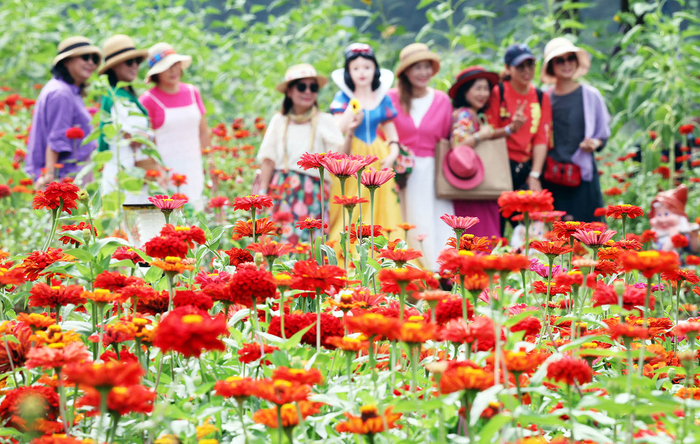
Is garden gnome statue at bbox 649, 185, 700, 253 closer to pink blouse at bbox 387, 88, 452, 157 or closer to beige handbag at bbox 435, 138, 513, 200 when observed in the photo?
beige handbag at bbox 435, 138, 513, 200

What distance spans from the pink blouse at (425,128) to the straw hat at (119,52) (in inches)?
52.8

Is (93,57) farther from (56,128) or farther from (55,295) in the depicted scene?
(55,295)

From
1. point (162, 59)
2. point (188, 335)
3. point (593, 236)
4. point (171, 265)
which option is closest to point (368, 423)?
point (188, 335)

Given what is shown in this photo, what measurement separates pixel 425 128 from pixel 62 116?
191 centimetres

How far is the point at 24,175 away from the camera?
3.88 m

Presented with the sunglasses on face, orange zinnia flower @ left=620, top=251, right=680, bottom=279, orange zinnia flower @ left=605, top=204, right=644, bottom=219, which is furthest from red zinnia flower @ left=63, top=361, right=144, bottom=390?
the sunglasses on face

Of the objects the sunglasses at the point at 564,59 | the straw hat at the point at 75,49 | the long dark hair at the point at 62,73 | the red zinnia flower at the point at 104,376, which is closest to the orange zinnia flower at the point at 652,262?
the red zinnia flower at the point at 104,376

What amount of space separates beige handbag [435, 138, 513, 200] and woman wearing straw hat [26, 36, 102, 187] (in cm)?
187

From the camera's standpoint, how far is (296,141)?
341 cm

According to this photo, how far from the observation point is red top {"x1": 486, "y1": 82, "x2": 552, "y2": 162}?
3.67 meters

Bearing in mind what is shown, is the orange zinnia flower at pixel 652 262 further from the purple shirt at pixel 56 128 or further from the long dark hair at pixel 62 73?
the long dark hair at pixel 62 73

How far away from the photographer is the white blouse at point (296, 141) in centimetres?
340

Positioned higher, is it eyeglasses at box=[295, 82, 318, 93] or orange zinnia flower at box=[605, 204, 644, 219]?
eyeglasses at box=[295, 82, 318, 93]

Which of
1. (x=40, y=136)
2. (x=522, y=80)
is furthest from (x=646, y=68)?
(x=40, y=136)
